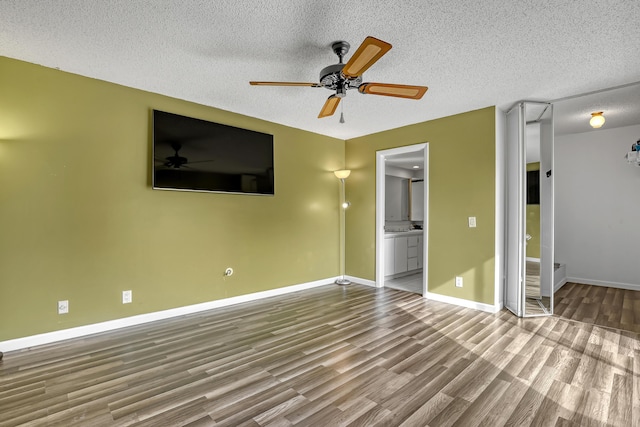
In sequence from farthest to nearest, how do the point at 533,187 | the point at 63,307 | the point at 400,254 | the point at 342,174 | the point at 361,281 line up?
the point at 400,254, the point at 361,281, the point at 342,174, the point at 533,187, the point at 63,307

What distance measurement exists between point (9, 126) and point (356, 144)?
4455 millimetres

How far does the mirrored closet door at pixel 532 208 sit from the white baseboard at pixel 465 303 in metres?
0.25

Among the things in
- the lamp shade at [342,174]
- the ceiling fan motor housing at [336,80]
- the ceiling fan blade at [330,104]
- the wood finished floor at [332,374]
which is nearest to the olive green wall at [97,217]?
the wood finished floor at [332,374]

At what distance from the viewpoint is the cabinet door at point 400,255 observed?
5.67 metres

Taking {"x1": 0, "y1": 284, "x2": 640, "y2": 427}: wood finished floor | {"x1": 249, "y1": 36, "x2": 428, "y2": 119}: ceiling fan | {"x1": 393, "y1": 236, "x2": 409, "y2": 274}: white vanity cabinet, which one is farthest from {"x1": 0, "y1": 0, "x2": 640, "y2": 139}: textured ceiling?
{"x1": 393, "y1": 236, "x2": 409, "y2": 274}: white vanity cabinet

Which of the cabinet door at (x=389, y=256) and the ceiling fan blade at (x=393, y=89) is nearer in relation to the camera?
the ceiling fan blade at (x=393, y=89)

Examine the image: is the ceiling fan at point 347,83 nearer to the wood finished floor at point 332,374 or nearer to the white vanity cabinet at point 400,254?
the wood finished floor at point 332,374

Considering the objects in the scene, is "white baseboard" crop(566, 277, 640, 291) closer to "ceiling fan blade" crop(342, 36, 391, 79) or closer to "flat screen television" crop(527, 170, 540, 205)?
"flat screen television" crop(527, 170, 540, 205)

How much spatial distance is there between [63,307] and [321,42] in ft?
11.1

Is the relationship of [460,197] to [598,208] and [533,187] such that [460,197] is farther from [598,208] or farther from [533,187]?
[598,208]

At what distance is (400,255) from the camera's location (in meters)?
5.77

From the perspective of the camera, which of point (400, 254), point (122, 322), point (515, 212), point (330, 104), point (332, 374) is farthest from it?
point (400, 254)

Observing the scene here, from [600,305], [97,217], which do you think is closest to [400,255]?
[600,305]

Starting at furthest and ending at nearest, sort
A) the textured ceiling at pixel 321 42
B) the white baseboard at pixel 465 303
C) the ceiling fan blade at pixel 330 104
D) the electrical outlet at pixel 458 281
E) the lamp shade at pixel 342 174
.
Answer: the lamp shade at pixel 342 174 < the electrical outlet at pixel 458 281 < the white baseboard at pixel 465 303 < the ceiling fan blade at pixel 330 104 < the textured ceiling at pixel 321 42
